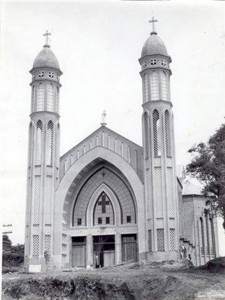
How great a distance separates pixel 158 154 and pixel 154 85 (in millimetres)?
5705

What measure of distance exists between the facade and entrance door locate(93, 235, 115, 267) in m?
0.08

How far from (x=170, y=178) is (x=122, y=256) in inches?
297

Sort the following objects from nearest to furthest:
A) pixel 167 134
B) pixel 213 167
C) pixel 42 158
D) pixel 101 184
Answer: pixel 213 167 → pixel 167 134 → pixel 42 158 → pixel 101 184

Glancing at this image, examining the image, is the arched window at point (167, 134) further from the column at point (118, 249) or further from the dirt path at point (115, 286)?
the dirt path at point (115, 286)

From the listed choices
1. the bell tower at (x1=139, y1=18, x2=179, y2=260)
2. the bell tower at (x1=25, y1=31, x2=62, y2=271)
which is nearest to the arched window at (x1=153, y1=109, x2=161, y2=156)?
the bell tower at (x1=139, y1=18, x2=179, y2=260)

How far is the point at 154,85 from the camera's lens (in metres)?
38.1

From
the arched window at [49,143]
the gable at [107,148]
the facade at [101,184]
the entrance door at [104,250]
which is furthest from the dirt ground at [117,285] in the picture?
the arched window at [49,143]

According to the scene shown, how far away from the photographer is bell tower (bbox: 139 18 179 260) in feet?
115

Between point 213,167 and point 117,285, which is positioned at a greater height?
point 213,167

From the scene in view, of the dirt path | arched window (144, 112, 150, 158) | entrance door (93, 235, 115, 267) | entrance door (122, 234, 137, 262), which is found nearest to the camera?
the dirt path

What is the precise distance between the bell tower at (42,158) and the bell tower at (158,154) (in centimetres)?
759

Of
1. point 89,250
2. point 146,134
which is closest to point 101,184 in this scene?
point 89,250

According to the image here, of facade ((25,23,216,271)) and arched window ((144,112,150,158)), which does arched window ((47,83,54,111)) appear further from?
arched window ((144,112,150,158))

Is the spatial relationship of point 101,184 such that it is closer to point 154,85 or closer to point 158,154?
point 158,154
